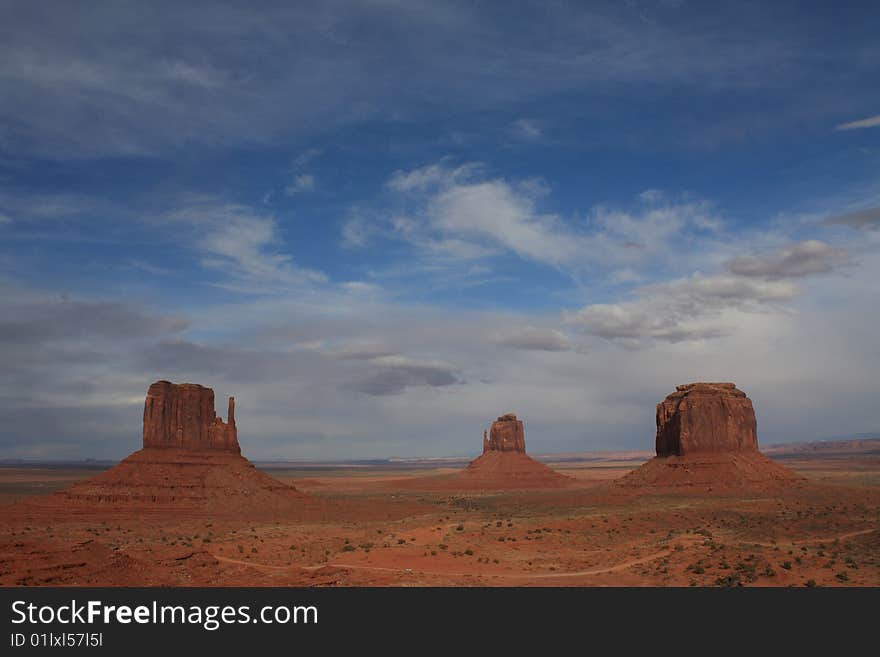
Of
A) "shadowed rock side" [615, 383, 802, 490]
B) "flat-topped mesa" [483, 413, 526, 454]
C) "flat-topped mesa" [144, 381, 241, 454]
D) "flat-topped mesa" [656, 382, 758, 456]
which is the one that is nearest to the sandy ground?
"flat-topped mesa" [144, 381, 241, 454]

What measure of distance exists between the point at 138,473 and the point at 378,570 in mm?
57726

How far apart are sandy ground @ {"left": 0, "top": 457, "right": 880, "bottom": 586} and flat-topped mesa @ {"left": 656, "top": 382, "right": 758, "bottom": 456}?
21.8 meters

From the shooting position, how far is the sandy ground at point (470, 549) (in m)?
31.7

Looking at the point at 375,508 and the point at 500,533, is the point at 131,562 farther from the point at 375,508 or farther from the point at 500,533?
the point at 375,508

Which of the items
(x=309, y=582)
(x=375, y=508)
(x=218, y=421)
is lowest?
(x=375, y=508)

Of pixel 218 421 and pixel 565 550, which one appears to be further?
pixel 218 421

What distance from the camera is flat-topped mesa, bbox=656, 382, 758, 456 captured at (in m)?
96.3

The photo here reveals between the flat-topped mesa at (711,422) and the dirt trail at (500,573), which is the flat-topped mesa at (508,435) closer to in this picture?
the flat-topped mesa at (711,422)

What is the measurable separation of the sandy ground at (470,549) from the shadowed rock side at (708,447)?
53.6 ft

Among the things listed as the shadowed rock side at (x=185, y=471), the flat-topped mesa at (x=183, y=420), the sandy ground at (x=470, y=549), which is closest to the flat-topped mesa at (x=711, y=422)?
the sandy ground at (x=470, y=549)

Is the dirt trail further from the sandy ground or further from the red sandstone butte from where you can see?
the red sandstone butte
